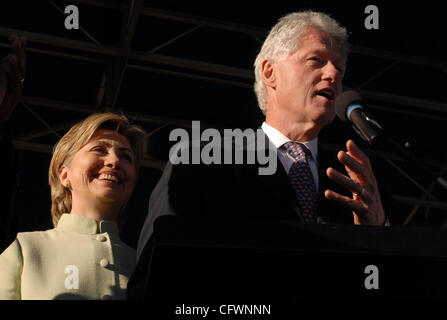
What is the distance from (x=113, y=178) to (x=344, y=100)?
35.8 inches

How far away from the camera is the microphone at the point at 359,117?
1.58m

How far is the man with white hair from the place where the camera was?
1.61 m

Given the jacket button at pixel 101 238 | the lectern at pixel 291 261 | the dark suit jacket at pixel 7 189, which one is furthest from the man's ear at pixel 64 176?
the lectern at pixel 291 261

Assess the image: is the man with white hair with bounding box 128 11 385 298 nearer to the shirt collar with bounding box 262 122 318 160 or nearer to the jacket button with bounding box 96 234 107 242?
the shirt collar with bounding box 262 122 318 160

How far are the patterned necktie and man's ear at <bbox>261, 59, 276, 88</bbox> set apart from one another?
35 cm

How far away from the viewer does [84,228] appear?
7.62 feet

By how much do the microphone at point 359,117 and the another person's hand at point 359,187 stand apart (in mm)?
47

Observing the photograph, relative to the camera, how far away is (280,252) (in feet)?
3.69

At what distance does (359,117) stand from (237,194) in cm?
36

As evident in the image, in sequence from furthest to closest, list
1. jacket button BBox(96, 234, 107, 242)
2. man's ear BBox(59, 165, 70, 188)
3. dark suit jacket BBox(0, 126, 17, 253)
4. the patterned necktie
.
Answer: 1. man's ear BBox(59, 165, 70, 188)
2. jacket button BBox(96, 234, 107, 242)
3. the patterned necktie
4. dark suit jacket BBox(0, 126, 17, 253)

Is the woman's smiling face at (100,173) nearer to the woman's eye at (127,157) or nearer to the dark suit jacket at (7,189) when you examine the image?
the woman's eye at (127,157)

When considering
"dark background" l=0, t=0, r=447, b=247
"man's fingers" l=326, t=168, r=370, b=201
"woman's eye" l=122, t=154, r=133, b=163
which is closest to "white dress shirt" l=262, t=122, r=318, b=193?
"man's fingers" l=326, t=168, r=370, b=201

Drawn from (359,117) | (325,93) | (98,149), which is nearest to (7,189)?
(98,149)
